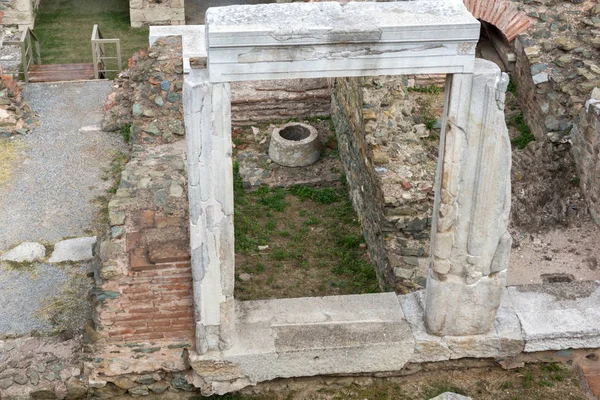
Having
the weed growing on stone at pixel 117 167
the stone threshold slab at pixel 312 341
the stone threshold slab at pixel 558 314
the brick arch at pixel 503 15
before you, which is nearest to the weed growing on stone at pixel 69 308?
the weed growing on stone at pixel 117 167

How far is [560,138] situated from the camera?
8.95 metres

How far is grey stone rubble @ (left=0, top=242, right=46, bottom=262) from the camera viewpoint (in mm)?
7805

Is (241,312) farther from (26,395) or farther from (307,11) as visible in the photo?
(307,11)

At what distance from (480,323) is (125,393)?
2.45 m

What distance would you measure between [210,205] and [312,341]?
1238mm

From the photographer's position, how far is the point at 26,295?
24.1ft

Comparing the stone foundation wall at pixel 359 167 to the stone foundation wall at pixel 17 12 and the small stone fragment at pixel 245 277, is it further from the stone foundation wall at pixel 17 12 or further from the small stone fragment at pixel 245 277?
the stone foundation wall at pixel 17 12

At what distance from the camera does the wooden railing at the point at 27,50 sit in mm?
12430

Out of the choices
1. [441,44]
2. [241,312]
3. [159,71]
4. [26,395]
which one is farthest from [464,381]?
[159,71]

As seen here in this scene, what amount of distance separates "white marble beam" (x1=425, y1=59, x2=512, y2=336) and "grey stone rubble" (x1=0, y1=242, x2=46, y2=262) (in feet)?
12.8

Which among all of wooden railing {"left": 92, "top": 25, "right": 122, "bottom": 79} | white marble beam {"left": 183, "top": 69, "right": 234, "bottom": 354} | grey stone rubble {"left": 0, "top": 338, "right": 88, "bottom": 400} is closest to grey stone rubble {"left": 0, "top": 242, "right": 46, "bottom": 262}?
grey stone rubble {"left": 0, "top": 338, "right": 88, "bottom": 400}

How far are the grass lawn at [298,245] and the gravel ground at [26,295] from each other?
162cm

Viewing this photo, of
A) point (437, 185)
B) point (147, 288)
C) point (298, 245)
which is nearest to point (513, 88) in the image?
point (298, 245)

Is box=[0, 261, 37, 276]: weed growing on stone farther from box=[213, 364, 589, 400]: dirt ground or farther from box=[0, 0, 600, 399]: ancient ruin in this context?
box=[213, 364, 589, 400]: dirt ground
